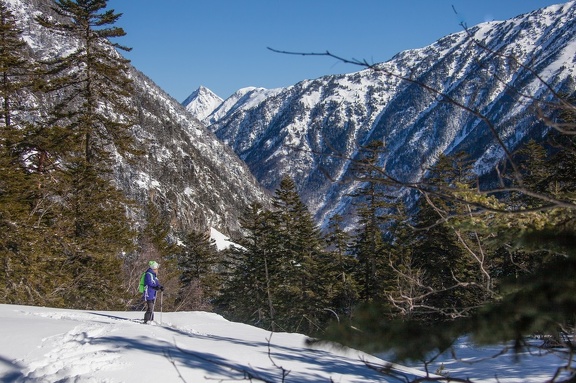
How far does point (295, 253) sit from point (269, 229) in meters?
1.86

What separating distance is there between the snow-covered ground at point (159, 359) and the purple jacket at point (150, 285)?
6.01 feet

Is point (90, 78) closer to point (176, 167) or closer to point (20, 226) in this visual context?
point (20, 226)

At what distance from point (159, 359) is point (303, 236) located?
18.6m

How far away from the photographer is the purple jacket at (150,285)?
8.78 metres

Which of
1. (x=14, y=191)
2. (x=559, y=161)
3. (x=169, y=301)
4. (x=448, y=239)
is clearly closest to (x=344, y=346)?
(x=14, y=191)

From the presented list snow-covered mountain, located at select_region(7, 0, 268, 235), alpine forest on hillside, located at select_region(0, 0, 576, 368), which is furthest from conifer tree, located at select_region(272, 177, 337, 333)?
snow-covered mountain, located at select_region(7, 0, 268, 235)

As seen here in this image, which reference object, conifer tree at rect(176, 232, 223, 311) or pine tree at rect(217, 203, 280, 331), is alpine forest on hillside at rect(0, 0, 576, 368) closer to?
pine tree at rect(217, 203, 280, 331)

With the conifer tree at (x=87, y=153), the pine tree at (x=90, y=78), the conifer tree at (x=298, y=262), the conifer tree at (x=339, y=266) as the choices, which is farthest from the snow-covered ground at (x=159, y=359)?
the conifer tree at (x=298, y=262)

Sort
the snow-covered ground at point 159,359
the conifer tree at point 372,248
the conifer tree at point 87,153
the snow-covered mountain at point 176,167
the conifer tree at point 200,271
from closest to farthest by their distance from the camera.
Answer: the snow-covered ground at point 159,359 < the conifer tree at point 87,153 < the conifer tree at point 372,248 < the conifer tree at point 200,271 < the snow-covered mountain at point 176,167

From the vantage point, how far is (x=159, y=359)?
479 centimetres

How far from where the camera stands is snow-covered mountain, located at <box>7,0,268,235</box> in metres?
73.0

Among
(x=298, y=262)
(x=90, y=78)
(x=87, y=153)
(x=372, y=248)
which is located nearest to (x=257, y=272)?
(x=298, y=262)

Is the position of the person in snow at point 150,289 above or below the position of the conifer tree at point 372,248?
below

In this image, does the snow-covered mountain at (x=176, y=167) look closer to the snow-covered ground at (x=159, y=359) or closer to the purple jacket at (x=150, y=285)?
the purple jacket at (x=150, y=285)
